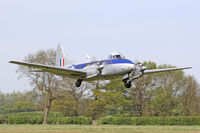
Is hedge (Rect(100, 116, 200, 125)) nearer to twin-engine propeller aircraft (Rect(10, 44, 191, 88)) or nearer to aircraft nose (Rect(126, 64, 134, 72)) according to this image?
twin-engine propeller aircraft (Rect(10, 44, 191, 88))

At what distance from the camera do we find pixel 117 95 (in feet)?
243

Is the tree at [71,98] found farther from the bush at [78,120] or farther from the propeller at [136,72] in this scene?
the propeller at [136,72]

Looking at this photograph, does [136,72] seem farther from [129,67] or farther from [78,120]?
[78,120]

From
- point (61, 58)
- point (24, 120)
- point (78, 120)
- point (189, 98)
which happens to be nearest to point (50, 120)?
point (24, 120)

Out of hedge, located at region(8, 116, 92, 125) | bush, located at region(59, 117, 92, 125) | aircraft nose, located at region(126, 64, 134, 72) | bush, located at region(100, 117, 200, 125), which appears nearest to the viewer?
aircraft nose, located at region(126, 64, 134, 72)

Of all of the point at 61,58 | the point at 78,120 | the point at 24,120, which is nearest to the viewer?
the point at 61,58

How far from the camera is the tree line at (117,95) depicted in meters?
75.2

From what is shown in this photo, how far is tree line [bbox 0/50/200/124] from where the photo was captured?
75.2m

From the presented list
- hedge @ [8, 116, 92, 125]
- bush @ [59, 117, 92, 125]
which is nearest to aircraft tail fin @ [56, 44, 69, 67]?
bush @ [59, 117, 92, 125]

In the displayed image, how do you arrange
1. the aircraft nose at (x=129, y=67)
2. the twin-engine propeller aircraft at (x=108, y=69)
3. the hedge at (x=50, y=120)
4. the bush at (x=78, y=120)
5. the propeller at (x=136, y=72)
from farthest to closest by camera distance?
1. the hedge at (x=50, y=120)
2. the bush at (x=78, y=120)
3. the propeller at (x=136, y=72)
4. the twin-engine propeller aircraft at (x=108, y=69)
5. the aircraft nose at (x=129, y=67)

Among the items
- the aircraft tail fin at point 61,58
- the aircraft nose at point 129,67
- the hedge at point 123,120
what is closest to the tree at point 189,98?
the hedge at point 123,120

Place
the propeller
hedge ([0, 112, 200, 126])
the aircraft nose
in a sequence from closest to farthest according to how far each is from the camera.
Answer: the aircraft nose < the propeller < hedge ([0, 112, 200, 126])

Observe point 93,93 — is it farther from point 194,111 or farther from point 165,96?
point 194,111

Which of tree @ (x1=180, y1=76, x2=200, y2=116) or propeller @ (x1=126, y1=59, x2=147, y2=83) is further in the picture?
tree @ (x1=180, y1=76, x2=200, y2=116)
